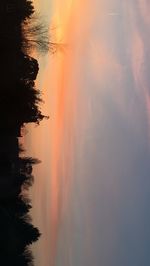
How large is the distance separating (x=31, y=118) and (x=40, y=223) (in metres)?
1.94

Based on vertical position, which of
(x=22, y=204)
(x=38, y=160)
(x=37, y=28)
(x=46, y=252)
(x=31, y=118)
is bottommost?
(x=46, y=252)

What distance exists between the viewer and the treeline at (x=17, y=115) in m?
11.7

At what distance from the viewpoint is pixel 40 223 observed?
38.5 ft

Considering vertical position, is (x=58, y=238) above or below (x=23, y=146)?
below

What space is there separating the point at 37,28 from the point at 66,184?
2.93 meters

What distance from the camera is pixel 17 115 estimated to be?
39.3 ft

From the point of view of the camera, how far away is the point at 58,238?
11.6 metres

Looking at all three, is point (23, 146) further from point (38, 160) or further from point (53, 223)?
point (53, 223)

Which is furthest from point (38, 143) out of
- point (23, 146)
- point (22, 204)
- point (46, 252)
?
point (46, 252)

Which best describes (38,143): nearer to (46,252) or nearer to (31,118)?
(31,118)

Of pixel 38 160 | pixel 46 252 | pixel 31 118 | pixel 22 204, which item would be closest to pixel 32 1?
pixel 31 118

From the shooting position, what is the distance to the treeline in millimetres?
11656

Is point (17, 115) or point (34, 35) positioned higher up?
point (34, 35)

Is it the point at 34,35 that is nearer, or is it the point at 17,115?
the point at 34,35
